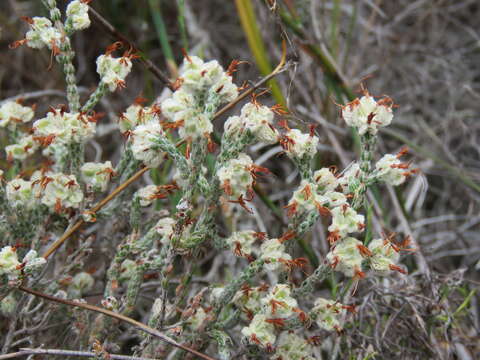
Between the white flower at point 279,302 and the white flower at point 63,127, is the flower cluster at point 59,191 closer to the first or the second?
the white flower at point 63,127

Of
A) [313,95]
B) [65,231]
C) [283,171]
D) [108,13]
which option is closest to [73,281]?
[65,231]

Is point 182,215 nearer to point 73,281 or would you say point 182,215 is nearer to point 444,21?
point 73,281

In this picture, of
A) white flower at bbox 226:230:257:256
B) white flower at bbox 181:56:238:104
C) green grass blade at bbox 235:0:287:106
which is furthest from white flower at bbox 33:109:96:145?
green grass blade at bbox 235:0:287:106

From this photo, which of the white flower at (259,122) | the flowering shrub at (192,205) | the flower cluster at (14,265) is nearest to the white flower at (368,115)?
the flowering shrub at (192,205)

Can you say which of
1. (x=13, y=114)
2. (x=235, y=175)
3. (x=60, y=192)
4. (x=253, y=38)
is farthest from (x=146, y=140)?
(x=253, y=38)

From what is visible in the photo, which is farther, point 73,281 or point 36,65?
point 36,65

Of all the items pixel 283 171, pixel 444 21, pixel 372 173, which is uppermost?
pixel 444 21
